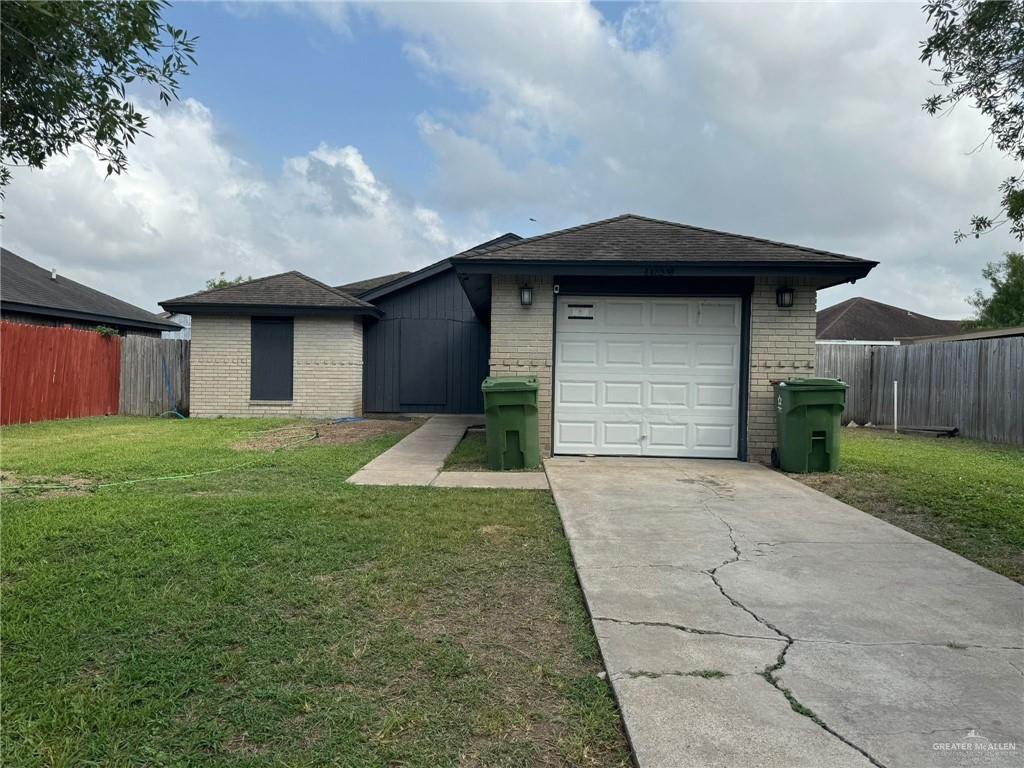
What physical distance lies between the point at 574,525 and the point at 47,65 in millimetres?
4617

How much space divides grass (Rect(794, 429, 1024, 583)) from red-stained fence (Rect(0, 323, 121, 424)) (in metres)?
14.4

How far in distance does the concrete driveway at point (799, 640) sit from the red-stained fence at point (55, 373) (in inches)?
499

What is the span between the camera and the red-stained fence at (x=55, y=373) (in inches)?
504

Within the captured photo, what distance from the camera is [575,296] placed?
9.33m

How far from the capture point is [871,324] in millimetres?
33031

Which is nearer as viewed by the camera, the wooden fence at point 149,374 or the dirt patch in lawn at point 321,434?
the dirt patch in lawn at point 321,434

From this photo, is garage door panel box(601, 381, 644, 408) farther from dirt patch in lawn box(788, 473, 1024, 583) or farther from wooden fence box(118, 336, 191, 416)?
wooden fence box(118, 336, 191, 416)

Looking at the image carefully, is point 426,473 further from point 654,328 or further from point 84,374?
point 84,374

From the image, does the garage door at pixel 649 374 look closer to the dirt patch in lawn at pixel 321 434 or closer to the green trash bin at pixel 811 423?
the green trash bin at pixel 811 423

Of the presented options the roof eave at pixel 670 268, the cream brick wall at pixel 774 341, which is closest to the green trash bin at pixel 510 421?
the roof eave at pixel 670 268

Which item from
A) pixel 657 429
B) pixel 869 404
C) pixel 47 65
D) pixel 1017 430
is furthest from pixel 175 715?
pixel 869 404

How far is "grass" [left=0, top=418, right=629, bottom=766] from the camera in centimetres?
243

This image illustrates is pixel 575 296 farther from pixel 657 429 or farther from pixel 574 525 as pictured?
pixel 574 525

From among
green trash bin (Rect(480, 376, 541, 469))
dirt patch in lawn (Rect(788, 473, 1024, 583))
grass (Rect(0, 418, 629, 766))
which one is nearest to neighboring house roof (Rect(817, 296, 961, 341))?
dirt patch in lawn (Rect(788, 473, 1024, 583))
